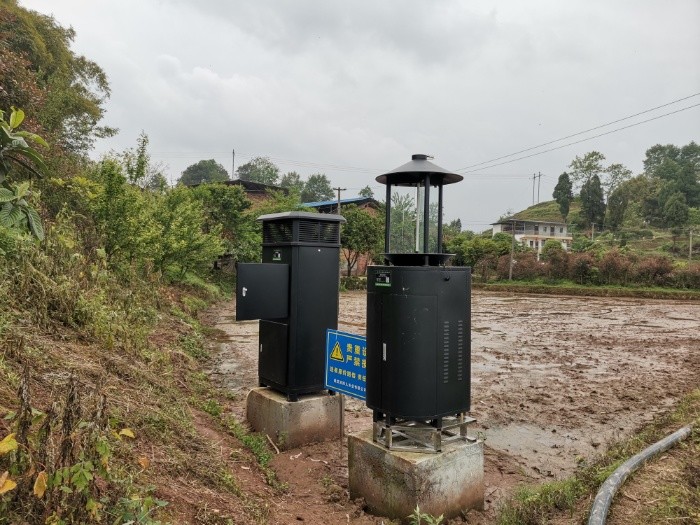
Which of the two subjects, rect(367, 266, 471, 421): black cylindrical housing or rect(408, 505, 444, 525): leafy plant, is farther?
rect(367, 266, 471, 421): black cylindrical housing

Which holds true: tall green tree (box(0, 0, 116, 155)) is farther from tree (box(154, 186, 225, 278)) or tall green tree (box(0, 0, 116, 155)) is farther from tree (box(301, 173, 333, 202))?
tree (box(301, 173, 333, 202))

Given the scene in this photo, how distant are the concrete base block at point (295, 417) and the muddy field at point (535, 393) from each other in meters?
0.12

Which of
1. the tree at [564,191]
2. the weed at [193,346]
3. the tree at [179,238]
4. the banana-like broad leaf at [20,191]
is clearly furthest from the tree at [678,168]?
the banana-like broad leaf at [20,191]

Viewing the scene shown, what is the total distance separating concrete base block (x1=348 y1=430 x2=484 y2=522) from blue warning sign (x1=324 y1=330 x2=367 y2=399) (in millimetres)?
490

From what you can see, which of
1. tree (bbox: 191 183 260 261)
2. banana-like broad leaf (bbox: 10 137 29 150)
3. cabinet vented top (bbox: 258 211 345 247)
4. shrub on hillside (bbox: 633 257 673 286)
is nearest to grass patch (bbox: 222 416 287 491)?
cabinet vented top (bbox: 258 211 345 247)

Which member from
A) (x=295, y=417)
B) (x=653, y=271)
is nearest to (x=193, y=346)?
(x=295, y=417)

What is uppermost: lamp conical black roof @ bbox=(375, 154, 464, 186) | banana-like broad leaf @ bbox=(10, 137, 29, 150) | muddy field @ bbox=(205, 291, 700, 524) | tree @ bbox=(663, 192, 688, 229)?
tree @ bbox=(663, 192, 688, 229)

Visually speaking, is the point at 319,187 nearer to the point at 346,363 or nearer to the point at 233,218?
the point at 233,218

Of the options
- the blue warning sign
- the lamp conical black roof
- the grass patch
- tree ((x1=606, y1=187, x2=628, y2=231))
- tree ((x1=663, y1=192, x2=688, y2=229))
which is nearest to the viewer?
the lamp conical black roof

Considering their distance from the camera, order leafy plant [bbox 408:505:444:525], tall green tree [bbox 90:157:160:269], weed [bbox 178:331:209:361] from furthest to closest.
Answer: tall green tree [bbox 90:157:160:269] → weed [bbox 178:331:209:361] → leafy plant [bbox 408:505:444:525]

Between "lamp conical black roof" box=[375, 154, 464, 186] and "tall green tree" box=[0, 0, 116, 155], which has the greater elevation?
"tall green tree" box=[0, 0, 116, 155]

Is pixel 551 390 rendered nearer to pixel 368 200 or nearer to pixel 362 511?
pixel 362 511

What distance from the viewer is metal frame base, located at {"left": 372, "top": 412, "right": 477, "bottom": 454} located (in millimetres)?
3348

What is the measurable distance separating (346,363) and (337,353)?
15 centimetres
